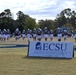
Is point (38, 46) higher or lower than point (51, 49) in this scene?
higher

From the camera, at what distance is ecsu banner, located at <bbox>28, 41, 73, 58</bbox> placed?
66.2ft

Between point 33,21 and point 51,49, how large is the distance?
84855 mm

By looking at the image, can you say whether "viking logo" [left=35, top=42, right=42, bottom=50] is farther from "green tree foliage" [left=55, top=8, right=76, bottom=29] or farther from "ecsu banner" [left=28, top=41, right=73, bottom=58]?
"green tree foliage" [left=55, top=8, right=76, bottom=29]

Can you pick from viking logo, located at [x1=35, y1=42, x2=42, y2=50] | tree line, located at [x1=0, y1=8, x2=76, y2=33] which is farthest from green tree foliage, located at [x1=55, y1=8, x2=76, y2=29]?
viking logo, located at [x1=35, y1=42, x2=42, y2=50]

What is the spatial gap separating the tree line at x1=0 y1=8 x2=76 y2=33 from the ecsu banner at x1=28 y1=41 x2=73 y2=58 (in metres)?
78.7

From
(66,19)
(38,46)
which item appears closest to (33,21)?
(66,19)

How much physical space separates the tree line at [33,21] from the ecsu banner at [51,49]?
7868 centimetres

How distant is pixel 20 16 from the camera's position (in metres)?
131

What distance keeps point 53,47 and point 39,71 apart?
6.32 m

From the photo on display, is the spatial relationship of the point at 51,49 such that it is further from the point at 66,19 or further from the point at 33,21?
the point at 66,19

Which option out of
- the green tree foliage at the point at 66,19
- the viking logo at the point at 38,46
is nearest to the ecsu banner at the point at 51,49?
the viking logo at the point at 38,46

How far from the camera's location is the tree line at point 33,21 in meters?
104

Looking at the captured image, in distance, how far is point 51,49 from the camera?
20469 mm

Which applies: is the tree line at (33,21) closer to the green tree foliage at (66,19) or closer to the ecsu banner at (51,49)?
the green tree foliage at (66,19)
